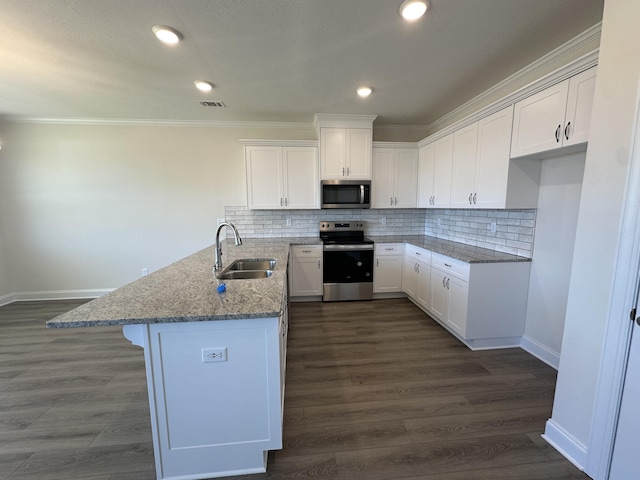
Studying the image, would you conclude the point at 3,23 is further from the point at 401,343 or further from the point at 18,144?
the point at 401,343

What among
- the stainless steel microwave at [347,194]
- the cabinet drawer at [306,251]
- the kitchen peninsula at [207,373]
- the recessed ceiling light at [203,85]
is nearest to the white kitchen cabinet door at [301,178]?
the stainless steel microwave at [347,194]

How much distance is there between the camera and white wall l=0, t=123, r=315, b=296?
3.68 metres

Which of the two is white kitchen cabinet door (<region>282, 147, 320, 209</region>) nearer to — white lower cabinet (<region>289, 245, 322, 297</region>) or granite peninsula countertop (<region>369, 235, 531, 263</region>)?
white lower cabinet (<region>289, 245, 322, 297</region>)

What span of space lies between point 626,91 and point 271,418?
7.56 feet

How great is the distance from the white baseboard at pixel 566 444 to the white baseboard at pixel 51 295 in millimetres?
5299

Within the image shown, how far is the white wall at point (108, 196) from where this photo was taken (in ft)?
12.1

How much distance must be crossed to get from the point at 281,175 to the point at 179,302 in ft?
8.95

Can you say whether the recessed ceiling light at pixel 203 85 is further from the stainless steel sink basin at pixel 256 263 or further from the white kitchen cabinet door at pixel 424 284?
the white kitchen cabinet door at pixel 424 284

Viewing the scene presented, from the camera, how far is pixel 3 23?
1719 mm

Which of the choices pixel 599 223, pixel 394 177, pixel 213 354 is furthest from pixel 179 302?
pixel 394 177

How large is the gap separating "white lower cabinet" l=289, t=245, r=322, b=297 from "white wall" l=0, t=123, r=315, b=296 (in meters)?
1.27

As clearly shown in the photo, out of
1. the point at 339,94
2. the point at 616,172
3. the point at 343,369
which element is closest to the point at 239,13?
the point at 339,94

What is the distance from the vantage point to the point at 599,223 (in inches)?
50.3

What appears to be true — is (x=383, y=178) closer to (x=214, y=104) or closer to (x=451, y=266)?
(x=451, y=266)
